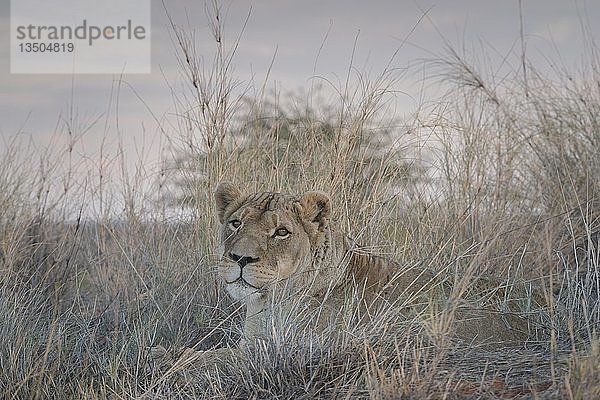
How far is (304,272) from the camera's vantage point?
4566 mm

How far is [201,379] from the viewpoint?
404cm

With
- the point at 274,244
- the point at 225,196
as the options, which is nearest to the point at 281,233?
the point at 274,244

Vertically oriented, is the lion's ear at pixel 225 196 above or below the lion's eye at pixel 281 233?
above

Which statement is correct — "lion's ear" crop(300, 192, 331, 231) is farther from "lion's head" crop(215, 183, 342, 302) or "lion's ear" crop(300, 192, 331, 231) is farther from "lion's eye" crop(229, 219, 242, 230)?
"lion's eye" crop(229, 219, 242, 230)

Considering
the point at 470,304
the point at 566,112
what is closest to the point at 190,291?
the point at 470,304

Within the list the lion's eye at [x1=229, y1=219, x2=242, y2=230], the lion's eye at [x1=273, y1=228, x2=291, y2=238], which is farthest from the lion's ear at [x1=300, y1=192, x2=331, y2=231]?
the lion's eye at [x1=229, y1=219, x2=242, y2=230]

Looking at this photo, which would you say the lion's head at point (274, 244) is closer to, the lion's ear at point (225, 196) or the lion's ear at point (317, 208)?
the lion's ear at point (317, 208)

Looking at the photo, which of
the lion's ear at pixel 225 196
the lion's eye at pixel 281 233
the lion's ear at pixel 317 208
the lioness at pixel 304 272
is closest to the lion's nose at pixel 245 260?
the lioness at pixel 304 272

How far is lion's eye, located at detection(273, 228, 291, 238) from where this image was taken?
15.2 ft

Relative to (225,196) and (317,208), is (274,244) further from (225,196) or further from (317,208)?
(225,196)

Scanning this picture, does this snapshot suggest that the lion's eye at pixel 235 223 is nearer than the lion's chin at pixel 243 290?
No

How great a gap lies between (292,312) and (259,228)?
0.58 metres

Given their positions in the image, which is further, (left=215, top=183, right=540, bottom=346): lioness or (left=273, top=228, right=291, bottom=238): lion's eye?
(left=273, top=228, right=291, bottom=238): lion's eye

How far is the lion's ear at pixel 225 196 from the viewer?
4.96 m
